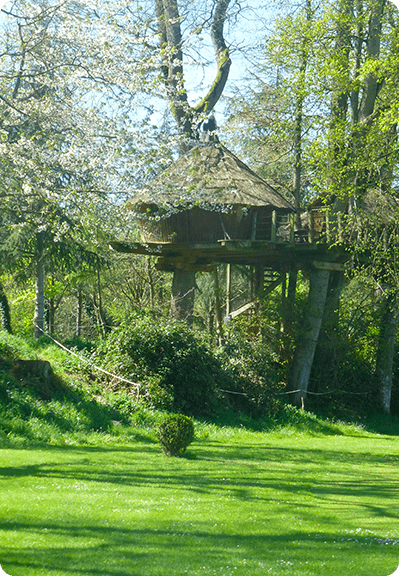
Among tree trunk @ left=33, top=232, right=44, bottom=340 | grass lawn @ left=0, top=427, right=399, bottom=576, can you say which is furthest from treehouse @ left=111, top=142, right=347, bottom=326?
grass lawn @ left=0, top=427, right=399, bottom=576

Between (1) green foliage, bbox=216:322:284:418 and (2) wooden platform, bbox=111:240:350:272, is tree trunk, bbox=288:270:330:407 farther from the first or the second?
(1) green foliage, bbox=216:322:284:418

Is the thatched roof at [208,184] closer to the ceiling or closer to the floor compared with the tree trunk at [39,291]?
closer to the ceiling

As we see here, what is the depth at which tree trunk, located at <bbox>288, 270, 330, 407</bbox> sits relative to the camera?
19234 mm

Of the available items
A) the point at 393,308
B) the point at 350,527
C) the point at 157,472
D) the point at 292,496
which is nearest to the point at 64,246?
the point at 393,308

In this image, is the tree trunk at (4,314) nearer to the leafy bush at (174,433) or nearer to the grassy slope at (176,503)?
the grassy slope at (176,503)

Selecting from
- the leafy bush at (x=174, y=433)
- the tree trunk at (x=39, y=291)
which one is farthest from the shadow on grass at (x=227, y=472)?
the tree trunk at (x=39, y=291)

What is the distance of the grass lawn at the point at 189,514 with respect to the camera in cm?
554

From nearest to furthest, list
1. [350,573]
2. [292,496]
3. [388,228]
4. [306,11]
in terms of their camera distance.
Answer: [350,573], [292,496], [388,228], [306,11]

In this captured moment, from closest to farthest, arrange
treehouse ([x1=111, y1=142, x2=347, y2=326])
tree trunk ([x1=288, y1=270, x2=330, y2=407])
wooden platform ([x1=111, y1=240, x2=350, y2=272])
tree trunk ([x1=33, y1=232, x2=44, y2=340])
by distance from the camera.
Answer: treehouse ([x1=111, y1=142, x2=347, y2=326]) < wooden platform ([x1=111, y1=240, x2=350, y2=272]) < tree trunk ([x1=288, y1=270, x2=330, y2=407]) < tree trunk ([x1=33, y1=232, x2=44, y2=340])

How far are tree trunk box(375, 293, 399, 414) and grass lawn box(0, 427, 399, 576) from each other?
9126 millimetres

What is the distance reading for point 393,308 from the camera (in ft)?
62.8

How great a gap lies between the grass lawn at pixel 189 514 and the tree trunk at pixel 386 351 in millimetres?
9126

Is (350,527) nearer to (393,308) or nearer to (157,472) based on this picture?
(157,472)

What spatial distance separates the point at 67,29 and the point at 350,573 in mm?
9949
